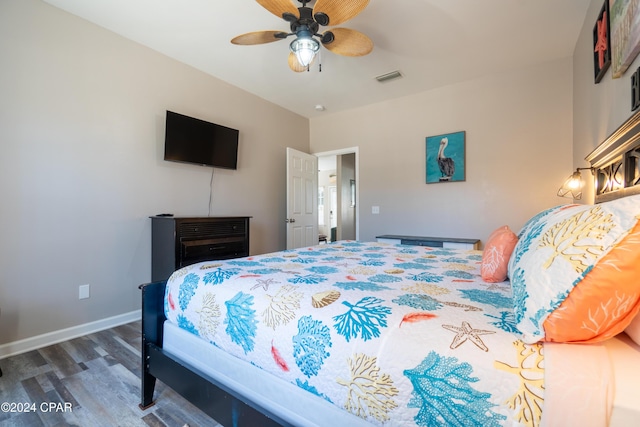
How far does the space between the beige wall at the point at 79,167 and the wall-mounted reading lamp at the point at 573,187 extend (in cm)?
382

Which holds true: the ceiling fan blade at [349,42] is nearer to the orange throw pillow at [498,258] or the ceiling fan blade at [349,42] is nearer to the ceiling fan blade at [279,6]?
the ceiling fan blade at [279,6]

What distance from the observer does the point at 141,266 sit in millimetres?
2916

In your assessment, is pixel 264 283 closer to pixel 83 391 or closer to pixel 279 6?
pixel 83 391

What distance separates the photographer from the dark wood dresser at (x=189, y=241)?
271 centimetres

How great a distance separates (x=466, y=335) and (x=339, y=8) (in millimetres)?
2058

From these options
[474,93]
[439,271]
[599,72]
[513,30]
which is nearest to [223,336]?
[439,271]

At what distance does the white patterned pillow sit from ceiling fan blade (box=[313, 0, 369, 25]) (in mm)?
1802

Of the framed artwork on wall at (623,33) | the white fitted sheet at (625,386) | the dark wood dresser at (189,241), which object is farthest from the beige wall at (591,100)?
the dark wood dresser at (189,241)

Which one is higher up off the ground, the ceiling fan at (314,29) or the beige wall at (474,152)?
the ceiling fan at (314,29)

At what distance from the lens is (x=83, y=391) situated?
1.67m

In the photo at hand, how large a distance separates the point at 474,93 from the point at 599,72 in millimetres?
1640

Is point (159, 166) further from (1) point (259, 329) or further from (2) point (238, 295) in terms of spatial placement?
(1) point (259, 329)

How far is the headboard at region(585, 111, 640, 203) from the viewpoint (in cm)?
133

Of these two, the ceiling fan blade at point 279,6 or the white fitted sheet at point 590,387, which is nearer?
the white fitted sheet at point 590,387
